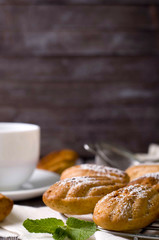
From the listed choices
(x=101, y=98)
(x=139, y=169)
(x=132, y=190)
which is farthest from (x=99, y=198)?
(x=101, y=98)

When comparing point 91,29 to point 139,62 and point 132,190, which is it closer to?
point 139,62

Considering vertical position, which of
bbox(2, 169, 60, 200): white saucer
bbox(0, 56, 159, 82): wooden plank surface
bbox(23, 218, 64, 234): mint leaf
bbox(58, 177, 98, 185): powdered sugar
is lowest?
bbox(2, 169, 60, 200): white saucer

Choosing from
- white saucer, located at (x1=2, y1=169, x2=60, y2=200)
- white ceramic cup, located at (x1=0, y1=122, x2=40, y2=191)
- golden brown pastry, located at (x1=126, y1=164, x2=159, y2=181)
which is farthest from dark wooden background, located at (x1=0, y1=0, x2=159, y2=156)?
golden brown pastry, located at (x1=126, y1=164, x2=159, y2=181)

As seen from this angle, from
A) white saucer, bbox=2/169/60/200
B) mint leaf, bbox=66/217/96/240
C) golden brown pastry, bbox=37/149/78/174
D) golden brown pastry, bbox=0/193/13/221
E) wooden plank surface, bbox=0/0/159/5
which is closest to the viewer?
mint leaf, bbox=66/217/96/240

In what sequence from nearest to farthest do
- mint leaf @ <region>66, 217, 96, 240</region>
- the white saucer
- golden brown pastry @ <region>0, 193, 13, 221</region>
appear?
mint leaf @ <region>66, 217, 96, 240</region> < golden brown pastry @ <region>0, 193, 13, 221</region> < the white saucer

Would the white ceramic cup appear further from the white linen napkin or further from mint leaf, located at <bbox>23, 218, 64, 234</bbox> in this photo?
mint leaf, located at <bbox>23, 218, 64, 234</bbox>

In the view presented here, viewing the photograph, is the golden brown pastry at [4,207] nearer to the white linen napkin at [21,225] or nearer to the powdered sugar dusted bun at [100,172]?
the white linen napkin at [21,225]

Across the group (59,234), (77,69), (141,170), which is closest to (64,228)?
(59,234)

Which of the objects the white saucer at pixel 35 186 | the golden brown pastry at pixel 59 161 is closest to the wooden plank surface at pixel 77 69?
the golden brown pastry at pixel 59 161
